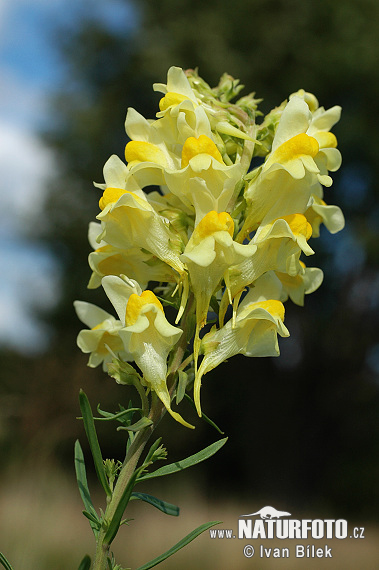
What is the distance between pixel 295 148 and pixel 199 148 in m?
0.14

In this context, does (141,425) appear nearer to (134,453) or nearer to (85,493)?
(134,453)

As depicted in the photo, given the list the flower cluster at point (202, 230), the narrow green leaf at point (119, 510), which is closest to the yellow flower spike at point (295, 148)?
the flower cluster at point (202, 230)

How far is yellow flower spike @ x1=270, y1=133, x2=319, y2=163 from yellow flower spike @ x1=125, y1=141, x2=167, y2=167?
0.19 m

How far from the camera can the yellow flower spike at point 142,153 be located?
0.90 metres

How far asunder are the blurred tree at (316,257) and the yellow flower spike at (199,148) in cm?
641

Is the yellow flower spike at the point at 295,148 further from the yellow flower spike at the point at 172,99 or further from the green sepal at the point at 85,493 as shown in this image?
the green sepal at the point at 85,493

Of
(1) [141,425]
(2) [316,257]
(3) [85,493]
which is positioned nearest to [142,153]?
(1) [141,425]

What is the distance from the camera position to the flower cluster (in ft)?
2.61

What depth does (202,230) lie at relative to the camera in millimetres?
790

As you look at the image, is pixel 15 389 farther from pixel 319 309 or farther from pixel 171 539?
pixel 319 309

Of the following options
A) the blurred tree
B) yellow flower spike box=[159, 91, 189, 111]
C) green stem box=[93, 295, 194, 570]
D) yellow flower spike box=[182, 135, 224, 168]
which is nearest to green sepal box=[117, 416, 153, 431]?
green stem box=[93, 295, 194, 570]

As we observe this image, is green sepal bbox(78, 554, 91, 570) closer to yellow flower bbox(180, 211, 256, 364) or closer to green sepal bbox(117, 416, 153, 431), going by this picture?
green sepal bbox(117, 416, 153, 431)

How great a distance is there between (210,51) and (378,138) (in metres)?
2.48

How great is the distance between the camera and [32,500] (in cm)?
418
